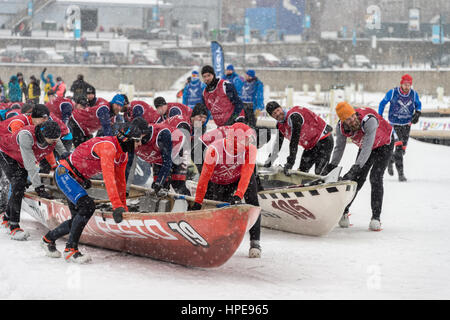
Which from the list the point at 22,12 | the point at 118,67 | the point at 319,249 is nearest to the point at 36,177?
the point at 319,249

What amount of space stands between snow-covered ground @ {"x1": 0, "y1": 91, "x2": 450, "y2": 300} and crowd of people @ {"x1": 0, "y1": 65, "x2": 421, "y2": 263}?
0.30 m

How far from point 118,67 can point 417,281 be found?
116 feet

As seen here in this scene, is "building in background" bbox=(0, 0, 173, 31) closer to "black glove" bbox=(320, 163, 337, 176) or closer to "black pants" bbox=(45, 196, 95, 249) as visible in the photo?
"black glove" bbox=(320, 163, 337, 176)

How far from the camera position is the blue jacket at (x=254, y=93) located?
13.2 metres

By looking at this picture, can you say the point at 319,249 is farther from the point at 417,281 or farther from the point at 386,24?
the point at 386,24

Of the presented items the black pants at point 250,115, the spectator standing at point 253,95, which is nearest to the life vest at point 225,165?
the black pants at point 250,115

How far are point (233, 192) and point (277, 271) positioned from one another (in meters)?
1.10

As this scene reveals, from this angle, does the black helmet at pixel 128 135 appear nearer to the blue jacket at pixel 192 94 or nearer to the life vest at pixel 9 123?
the life vest at pixel 9 123

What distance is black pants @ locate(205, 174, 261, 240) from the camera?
676cm

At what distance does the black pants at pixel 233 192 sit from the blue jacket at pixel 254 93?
607 centimetres

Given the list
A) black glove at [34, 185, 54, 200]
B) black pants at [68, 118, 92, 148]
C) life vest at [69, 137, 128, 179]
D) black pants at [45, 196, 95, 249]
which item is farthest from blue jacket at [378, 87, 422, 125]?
black pants at [45, 196, 95, 249]

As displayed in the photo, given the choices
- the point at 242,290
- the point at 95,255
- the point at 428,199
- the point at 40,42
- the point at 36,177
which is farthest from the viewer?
the point at 40,42

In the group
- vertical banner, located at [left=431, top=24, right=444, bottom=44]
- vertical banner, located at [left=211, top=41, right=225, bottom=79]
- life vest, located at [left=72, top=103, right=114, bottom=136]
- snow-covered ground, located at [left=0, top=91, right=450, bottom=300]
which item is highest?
vertical banner, located at [left=431, top=24, right=444, bottom=44]

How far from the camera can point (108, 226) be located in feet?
21.9
